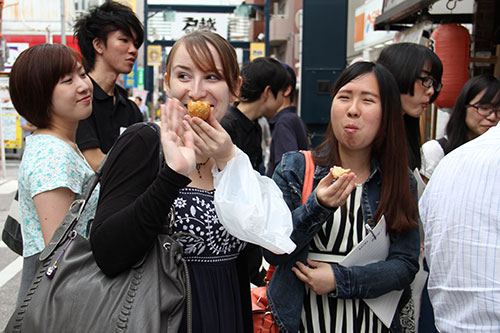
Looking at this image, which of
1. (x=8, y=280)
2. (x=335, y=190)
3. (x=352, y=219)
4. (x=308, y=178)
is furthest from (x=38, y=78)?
(x=8, y=280)

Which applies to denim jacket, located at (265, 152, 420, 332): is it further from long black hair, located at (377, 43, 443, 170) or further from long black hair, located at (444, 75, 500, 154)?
long black hair, located at (444, 75, 500, 154)

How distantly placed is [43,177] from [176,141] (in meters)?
0.80

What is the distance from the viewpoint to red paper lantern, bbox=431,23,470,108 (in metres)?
5.10

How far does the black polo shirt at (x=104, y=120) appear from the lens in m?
2.79

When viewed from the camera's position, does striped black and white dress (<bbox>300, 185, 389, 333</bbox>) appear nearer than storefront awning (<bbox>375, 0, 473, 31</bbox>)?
Yes

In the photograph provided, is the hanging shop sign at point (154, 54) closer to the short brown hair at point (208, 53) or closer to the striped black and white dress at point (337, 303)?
the short brown hair at point (208, 53)

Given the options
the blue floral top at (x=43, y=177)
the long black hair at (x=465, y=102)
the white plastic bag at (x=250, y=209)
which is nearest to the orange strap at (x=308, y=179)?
the white plastic bag at (x=250, y=209)

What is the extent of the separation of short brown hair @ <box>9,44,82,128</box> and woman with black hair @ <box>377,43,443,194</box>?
171 cm

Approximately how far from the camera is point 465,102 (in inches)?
130

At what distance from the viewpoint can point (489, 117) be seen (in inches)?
125

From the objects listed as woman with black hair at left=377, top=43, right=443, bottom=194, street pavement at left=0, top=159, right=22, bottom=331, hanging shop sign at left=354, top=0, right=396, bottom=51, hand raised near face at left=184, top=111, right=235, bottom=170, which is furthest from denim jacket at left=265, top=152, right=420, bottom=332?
hanging shop sign at left=354, top=0, right=396, bottom=51

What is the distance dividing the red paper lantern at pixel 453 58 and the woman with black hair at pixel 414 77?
259cm

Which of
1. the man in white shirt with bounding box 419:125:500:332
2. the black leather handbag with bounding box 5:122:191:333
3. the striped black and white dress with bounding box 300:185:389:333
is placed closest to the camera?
the man in white shirt with bounding box 419:125:500:332

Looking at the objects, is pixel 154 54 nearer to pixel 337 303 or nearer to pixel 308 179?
pixel 308 179
